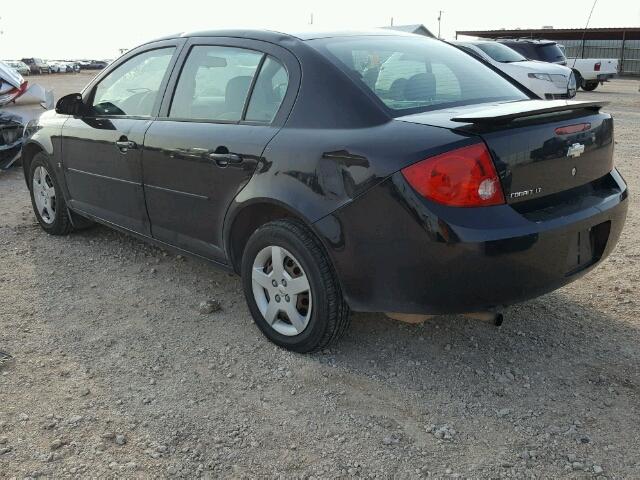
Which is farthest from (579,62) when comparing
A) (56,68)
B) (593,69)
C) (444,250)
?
(56,68)

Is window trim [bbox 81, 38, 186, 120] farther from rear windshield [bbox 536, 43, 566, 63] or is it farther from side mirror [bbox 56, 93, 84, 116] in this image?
rear windshield [bbox 536, 43, 566, 63]

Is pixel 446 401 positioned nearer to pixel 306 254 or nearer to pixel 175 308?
pixel 306 254

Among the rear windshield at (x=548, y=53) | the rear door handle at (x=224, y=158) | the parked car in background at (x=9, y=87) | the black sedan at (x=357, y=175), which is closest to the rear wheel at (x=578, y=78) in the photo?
the rear windshield at (x=548, y=53)

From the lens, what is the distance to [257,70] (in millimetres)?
3340

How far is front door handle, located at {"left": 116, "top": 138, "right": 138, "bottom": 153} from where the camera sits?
12.8 feet

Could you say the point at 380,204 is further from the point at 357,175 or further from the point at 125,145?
the point at 125,145

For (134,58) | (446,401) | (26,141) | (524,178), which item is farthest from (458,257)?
(26,141)

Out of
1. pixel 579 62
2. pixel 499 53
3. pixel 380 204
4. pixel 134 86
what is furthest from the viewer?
pixel 579 62

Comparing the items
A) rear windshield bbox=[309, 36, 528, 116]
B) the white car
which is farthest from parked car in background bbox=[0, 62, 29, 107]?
the white car

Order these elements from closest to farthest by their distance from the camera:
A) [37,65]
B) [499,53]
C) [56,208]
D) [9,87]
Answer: [56,208] → [9,87] → [499,53] → [37,65]

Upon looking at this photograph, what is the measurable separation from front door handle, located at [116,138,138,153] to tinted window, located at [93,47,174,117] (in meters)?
0.19

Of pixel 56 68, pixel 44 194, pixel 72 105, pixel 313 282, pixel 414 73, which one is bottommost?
pixel 56 68

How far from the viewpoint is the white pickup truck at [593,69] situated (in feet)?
69.6

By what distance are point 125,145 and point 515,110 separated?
2.41 metres
